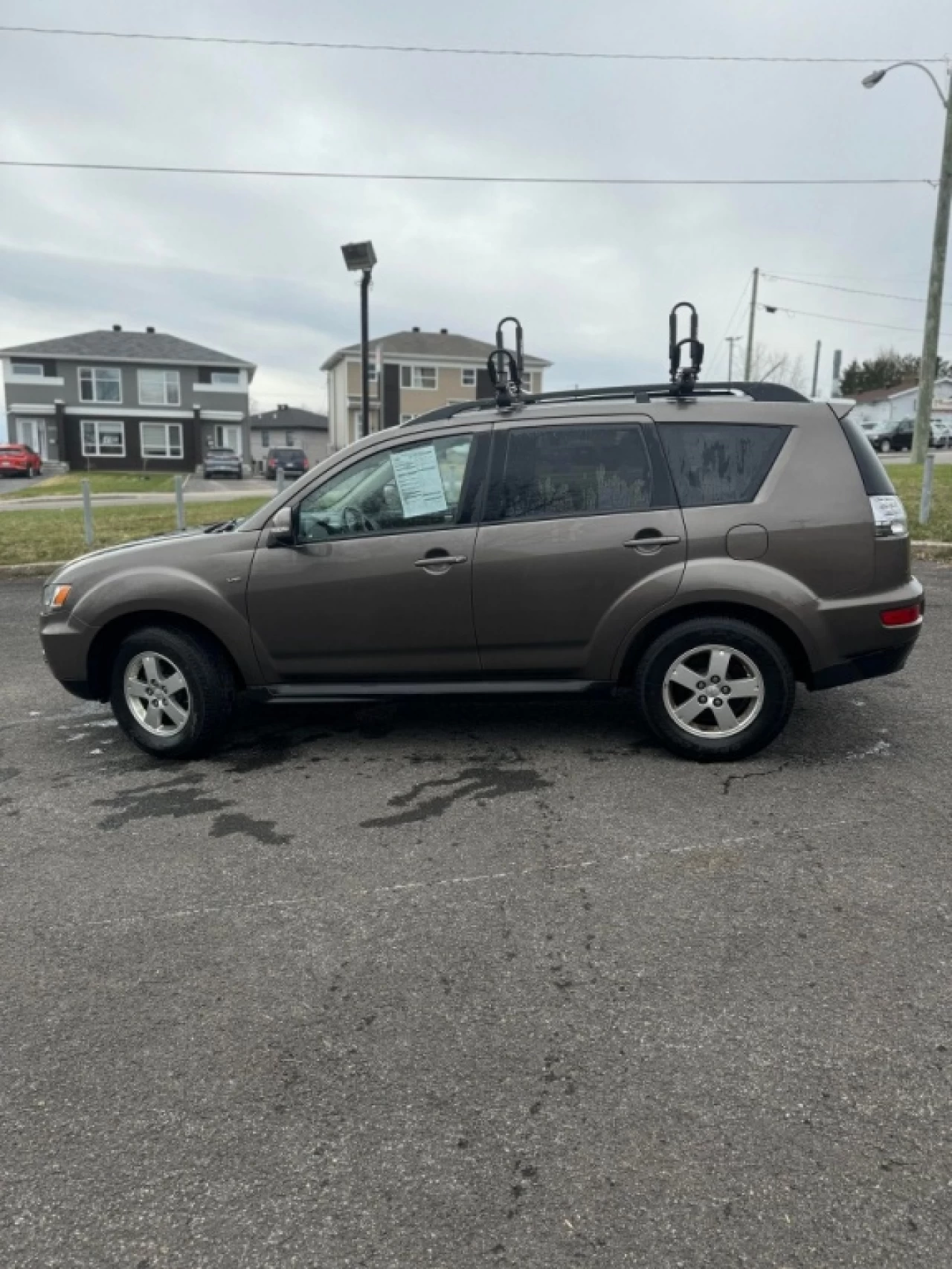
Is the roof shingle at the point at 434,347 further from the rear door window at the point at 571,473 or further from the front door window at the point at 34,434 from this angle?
the rear door window at the point at 571,473

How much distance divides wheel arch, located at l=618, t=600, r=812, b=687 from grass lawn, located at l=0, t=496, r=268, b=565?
303 inches

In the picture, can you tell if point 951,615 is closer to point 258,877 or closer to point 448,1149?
point 258,877

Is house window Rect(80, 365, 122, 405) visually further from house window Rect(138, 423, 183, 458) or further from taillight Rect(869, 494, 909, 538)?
taillight Rect(869, 494, 909, 538)

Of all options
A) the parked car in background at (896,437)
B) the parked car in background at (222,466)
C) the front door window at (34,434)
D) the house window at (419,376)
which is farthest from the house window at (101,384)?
the parked car in background at (896,437)

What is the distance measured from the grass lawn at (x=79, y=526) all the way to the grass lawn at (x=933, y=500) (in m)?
9.44

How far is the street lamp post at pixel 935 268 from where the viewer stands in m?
16.7

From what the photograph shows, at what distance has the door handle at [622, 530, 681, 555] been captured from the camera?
4.50 meters

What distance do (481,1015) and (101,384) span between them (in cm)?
5420

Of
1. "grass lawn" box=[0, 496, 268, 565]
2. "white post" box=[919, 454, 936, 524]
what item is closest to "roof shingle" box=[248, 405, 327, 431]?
"grass lawn" box=[0, 496, 268, 565]

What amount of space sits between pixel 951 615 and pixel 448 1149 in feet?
24.3

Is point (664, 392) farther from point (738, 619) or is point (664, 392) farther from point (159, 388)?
point (159, 388)

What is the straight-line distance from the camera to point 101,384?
50.5 meters

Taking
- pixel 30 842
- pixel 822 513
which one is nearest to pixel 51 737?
pixel 30 842

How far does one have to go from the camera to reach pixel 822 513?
442 cm
